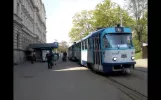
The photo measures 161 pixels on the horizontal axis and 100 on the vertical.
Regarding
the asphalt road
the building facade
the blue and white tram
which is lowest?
the asphalt road

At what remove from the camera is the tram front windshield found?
15805 mm

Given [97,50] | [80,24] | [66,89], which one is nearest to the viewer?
[66,89]

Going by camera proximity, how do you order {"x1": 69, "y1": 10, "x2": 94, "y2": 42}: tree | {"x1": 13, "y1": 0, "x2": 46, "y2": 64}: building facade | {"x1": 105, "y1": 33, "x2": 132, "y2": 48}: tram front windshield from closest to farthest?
{"x1": 105, "y1": 33, "x2": 132, "y2": 48}: tram front windshield, {"x1": 13, "y1": 0, "x2": 46, "y2": 64}: building facade, {"x1": 69, "y1": 10, "x2": 94, "y2": 42}: tree

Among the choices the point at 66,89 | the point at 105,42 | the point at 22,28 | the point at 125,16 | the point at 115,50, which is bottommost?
the point at 66,89

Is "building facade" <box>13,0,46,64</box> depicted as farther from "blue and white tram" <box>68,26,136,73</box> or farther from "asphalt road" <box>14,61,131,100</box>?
"blue and white tram" <box>68,26,136,73</box>

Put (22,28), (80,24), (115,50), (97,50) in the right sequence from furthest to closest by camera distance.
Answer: (80,24) → (22,28) → (97,50) → (115,50)

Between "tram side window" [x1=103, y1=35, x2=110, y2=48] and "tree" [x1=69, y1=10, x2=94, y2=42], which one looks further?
"tree" [x1=69, y1=10, x2=94, y2=42]

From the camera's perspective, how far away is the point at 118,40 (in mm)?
15961

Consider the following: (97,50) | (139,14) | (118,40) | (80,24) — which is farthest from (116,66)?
(80,24)

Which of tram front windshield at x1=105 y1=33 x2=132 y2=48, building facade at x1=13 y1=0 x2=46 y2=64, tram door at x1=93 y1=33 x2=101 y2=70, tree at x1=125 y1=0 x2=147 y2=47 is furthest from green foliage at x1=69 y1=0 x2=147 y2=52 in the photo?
tram front windshield at x1=105 y1=33 x2=132 y2=48

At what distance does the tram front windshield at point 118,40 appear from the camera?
51.9 ft

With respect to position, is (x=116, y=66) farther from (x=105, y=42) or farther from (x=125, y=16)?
(x=125, y=16)

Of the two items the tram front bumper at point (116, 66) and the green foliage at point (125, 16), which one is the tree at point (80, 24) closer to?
the green foliage at point (125, 16)
